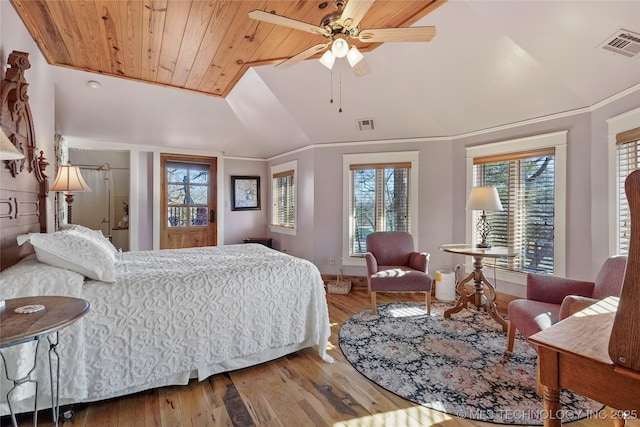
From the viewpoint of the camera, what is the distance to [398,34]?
1.92 metres

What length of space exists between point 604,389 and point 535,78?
289cm

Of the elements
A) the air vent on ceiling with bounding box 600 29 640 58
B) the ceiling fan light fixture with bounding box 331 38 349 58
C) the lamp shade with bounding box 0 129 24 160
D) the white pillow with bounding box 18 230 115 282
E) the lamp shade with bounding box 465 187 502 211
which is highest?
the air vent on ceiling with bounding box 600 29 640 58

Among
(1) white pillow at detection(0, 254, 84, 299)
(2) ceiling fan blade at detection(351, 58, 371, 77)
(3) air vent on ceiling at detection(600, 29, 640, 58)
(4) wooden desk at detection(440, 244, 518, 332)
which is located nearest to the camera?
(1) white pillow at detection(0, 254, 84, 299)

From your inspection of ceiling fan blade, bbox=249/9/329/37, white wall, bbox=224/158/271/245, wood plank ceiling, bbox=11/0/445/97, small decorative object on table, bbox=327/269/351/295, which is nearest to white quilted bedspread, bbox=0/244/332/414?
ceiling fan blade, bbox=249/9/329/37

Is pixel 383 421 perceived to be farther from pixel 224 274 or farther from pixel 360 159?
pixel 360 159

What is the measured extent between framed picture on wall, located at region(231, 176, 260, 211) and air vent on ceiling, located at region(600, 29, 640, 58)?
504cm

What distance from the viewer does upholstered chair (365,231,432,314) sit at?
3217mm

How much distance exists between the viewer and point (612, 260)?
2.12m

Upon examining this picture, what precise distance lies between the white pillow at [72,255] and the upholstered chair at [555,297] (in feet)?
8.88

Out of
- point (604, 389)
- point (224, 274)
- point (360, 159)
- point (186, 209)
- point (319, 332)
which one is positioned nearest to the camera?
point (604, 389)

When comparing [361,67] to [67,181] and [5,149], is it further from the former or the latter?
[67,181]

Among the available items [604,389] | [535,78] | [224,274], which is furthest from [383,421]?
[535,78]

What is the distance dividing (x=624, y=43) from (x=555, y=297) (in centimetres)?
190

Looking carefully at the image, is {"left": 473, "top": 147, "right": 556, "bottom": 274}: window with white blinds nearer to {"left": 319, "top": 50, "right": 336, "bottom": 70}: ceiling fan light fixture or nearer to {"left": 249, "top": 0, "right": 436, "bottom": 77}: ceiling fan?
{"left": 249, "top": 0, "right": 436, "bottom": 77}: ceiling fan
